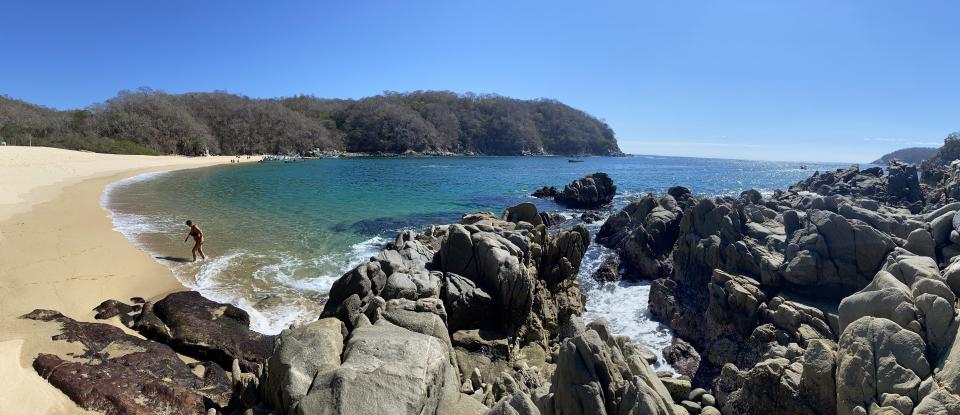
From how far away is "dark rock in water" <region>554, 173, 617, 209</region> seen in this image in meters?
41.1

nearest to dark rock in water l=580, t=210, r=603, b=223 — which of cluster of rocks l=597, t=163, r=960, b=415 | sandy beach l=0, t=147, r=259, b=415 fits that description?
cluster of rocks l=597, t=163, r=960, b=415

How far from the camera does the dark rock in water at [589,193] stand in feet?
135

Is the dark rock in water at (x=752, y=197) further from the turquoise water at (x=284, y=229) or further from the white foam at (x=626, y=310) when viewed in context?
the white foam at (x=626, y=310)

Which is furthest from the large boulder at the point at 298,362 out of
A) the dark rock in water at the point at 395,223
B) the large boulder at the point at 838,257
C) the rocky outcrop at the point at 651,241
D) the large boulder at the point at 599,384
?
the dark rock in water at the point at 395,223

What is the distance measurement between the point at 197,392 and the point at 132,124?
356 feet

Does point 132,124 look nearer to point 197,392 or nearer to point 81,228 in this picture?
point 81,228

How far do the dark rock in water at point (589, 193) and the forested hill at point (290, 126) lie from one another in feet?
281

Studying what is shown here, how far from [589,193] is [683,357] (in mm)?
29898

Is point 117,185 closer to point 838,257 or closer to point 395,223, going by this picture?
point 395,223

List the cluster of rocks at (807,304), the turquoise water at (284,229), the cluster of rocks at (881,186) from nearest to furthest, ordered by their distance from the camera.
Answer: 1. the cluster of rocks at (807,304)
2. the turquoise water at (284,229)
3. the cluster of rocks at (881,186)

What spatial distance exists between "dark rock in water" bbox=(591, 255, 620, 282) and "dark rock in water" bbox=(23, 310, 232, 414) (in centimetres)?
1479

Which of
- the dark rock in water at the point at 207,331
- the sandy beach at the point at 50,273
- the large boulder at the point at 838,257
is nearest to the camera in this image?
the sandy beach at the point at 50,273

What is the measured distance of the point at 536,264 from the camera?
15.6m

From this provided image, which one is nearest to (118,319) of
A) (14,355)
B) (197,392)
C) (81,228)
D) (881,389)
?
(14,355)
